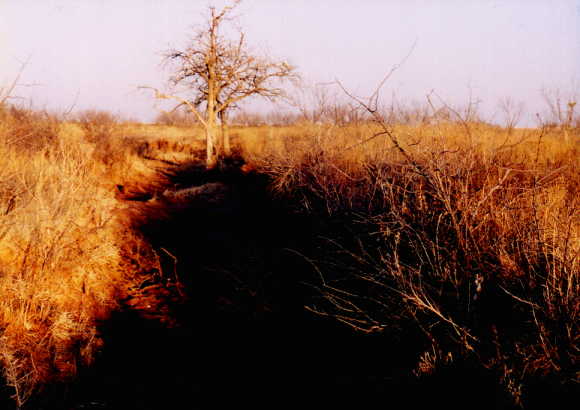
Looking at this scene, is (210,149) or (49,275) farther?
(210,149)

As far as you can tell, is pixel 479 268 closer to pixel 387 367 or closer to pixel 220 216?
pixel 387 367

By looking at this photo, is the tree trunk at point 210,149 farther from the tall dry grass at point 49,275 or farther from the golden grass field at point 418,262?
the tall dry grass at point 49,275

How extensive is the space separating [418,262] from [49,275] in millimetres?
4439

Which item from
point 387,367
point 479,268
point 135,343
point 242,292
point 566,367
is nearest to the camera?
point 566,367

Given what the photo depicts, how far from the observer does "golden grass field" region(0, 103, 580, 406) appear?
3057 millimetres

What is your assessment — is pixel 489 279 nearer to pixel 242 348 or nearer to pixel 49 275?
pixel 242 348

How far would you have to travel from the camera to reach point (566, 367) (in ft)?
8.99

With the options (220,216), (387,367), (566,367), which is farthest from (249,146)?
(566,367)

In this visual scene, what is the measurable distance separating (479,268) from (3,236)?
207 inches

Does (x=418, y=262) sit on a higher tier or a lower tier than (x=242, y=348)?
higher

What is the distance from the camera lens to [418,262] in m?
4.38

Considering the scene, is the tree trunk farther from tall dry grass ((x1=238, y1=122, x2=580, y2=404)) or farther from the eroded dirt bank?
tall dry grass ((x1=238, y1=122, x2=580, y2=404))

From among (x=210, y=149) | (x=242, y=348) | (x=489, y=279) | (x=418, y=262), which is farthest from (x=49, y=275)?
(x=210, y=149)

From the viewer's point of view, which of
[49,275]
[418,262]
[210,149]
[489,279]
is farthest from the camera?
[210,149]
